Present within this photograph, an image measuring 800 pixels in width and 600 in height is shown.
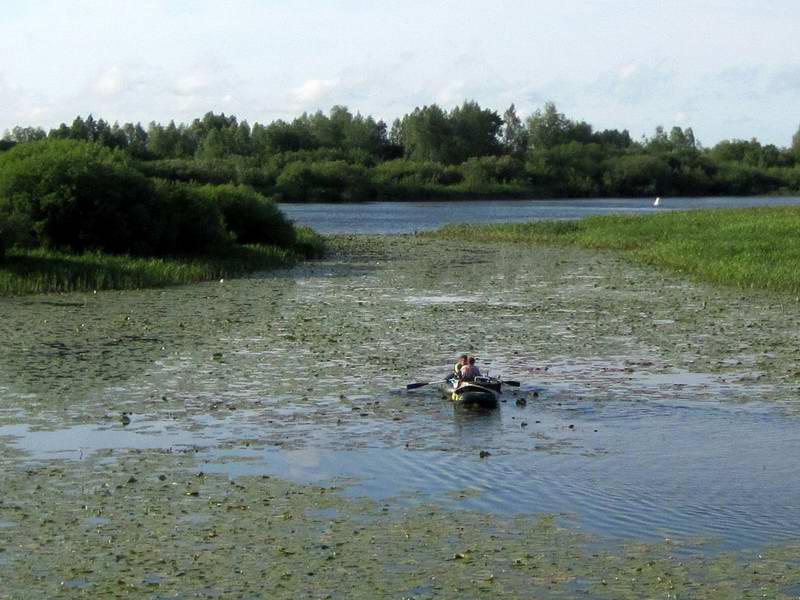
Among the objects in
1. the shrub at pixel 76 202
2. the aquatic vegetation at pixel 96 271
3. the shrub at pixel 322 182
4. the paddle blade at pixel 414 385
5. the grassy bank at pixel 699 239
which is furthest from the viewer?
the shrub at pixel 322 182

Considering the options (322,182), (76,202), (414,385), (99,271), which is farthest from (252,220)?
(322,182)

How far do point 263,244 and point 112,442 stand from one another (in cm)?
2565

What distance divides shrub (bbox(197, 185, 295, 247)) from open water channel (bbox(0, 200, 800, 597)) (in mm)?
11846

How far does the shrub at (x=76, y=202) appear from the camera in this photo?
104 feet

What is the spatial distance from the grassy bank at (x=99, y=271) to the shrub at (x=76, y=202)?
97 cm

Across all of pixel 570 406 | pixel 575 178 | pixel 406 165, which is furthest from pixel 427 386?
pixel 575 178

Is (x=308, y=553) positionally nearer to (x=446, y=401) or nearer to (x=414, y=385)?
(x=446, y=401)

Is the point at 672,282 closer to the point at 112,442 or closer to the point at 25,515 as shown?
the point at 112,442

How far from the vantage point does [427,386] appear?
52.4 ft

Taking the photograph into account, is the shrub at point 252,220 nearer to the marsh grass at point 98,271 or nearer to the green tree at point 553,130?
the marsh grass at point 98,271

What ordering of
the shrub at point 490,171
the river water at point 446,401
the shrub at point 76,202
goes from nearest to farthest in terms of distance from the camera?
the river water at point 446,401 < the shrub at point 76,202 < the shrub at point 490,171

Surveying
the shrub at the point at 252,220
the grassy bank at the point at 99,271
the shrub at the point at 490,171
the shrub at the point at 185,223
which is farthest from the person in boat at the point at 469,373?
the shrub at the point at 490,171

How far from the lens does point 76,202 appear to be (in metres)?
31.8

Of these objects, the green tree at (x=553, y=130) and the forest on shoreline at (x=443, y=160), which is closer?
the forest on shoreline at (x=443, y=160)
